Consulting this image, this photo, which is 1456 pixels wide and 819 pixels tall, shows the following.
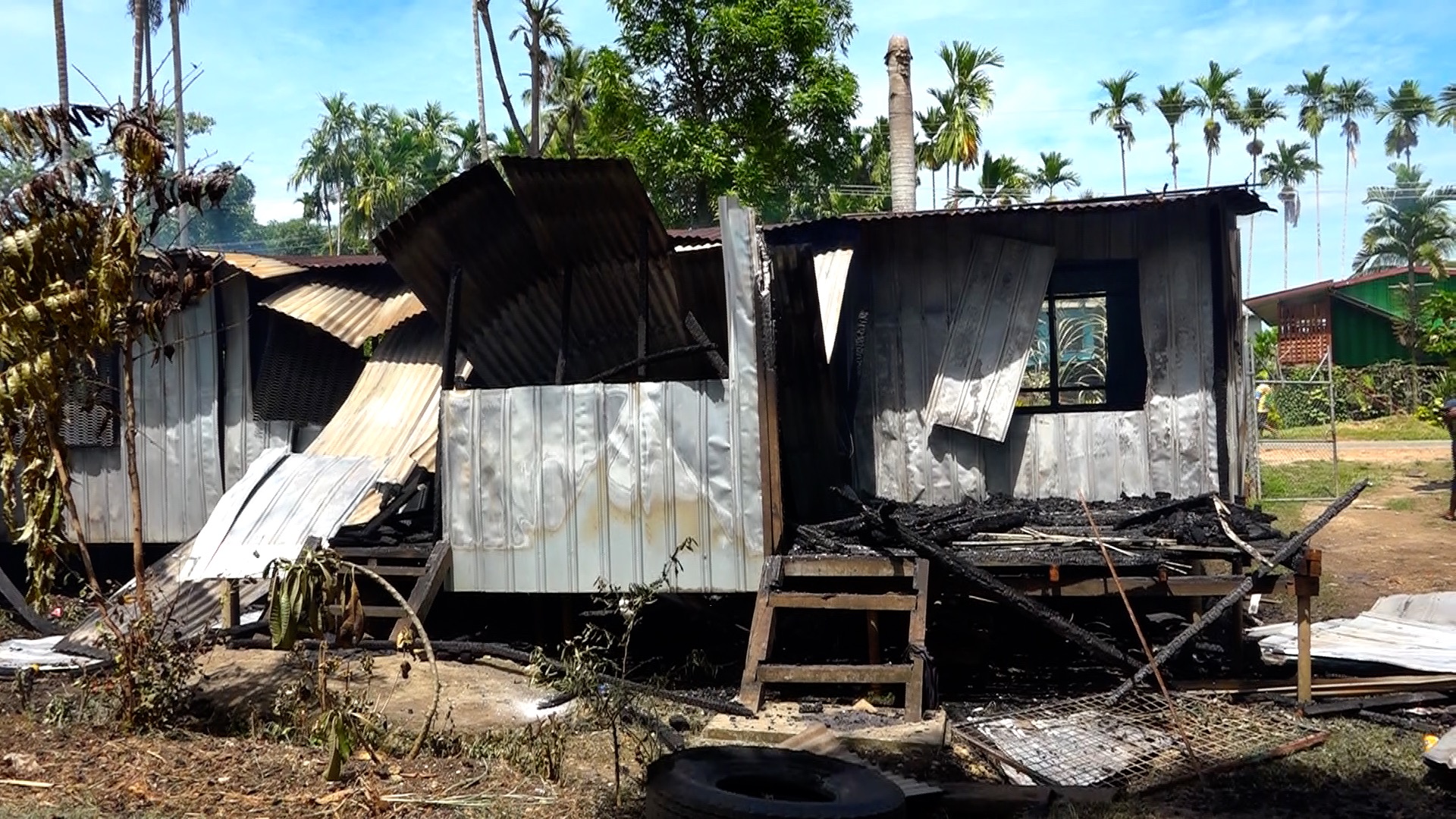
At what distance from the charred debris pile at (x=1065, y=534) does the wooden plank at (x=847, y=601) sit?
1.27 ft

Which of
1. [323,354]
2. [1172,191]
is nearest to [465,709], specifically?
[323,354]

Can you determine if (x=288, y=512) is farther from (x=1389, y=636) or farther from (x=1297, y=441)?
(x=1297, y=441)

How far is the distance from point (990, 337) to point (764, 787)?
215 inches

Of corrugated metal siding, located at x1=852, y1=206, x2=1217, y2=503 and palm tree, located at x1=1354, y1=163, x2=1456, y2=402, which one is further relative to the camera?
palm tree, located at x1=1354, y1=163, x2=1456, y2=402

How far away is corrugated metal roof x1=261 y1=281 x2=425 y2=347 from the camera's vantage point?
1060 centimetres

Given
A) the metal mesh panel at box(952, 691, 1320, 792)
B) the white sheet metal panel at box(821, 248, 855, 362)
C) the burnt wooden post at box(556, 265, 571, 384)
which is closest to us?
the metal mesh panel at box(952, 691, 1320, 792)

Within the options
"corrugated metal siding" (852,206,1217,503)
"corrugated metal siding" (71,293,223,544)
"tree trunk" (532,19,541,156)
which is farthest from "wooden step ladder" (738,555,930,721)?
"tree trunk" (532,19,541,156)

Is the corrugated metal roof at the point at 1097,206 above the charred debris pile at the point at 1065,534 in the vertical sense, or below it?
above

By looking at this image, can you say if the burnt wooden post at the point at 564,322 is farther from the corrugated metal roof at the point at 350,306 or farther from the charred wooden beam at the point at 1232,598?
the charred wooden beam at the point at 1232,598

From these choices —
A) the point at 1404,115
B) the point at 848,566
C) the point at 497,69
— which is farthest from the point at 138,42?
the point at 1404,115

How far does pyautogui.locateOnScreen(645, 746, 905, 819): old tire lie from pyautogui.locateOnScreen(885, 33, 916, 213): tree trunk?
9442mm

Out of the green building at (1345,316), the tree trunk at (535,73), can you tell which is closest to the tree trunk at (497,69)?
the tree trunk at (535,73)

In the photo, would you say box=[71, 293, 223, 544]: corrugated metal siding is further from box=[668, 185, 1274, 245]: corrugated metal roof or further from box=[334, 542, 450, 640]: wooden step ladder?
box=[668, 185, 1274, 245]: corrugated metal roof

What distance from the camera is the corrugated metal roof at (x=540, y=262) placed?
7949 millimetres
